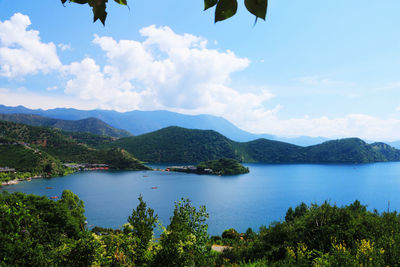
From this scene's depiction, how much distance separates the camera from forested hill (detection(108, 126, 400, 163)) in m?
166

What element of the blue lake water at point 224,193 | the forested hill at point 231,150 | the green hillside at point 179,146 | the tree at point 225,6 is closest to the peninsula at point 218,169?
the blue lake water at point 224,193

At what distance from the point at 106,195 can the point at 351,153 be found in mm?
161281

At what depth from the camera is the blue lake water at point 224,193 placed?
59.6 metres

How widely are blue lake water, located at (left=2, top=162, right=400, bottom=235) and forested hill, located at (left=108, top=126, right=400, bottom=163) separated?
49.4 m

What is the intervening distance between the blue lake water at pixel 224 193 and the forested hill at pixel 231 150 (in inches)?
1944

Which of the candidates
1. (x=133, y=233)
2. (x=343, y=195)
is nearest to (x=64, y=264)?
(x=133, y=233)

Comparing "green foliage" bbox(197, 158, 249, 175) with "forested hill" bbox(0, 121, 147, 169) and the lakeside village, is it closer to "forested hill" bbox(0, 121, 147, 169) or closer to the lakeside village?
"forested hill" bbox(0, 121, 147, 169)

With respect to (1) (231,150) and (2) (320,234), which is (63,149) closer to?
(1) (231,150)

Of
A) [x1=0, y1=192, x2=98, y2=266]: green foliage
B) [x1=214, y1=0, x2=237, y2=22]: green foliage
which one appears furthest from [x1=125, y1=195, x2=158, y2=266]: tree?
[x1=214, y1=0, x2=237, y2=22]: green foliage

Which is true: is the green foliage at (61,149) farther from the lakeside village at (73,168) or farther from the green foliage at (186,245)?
the green foliage at (186,245)

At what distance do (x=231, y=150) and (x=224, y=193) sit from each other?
97.2m

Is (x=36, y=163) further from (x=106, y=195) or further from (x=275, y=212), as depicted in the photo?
(x=275, y=212)

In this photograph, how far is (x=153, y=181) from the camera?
101 meters

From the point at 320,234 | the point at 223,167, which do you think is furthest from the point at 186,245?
the point at 223,167
